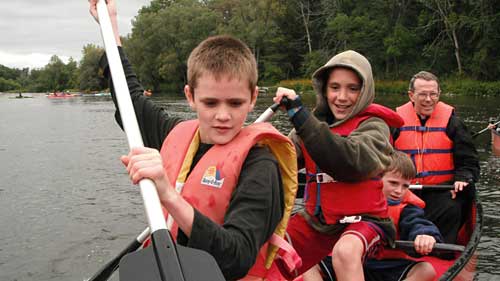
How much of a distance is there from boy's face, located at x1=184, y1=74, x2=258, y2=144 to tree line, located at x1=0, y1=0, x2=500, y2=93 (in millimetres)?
30960

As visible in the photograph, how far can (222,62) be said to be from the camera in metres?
1.97

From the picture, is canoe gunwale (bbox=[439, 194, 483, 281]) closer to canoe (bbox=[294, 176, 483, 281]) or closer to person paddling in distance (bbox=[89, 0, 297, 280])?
canoe (bbox=[294, 176, 483, 281])

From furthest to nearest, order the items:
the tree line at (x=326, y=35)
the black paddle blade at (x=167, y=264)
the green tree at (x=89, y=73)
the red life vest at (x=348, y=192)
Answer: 1. the green tree at (x=89, y=73)
2. the tree line at (x=326, y=35)
3. the red life vest at (x=348, y=192)
4. the black paddle blade at (x=167, y=264)

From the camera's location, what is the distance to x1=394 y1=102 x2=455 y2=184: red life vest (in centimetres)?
545

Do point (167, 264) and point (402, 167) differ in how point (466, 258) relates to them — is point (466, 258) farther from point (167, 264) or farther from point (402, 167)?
point (167, 264)

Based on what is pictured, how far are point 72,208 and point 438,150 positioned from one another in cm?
665

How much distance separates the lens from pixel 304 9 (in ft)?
153

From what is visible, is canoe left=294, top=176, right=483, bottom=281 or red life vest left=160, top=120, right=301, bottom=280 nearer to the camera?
red life vest left=160, top=120, right=301, bottom=280

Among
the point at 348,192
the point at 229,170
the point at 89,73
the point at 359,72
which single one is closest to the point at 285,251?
the point at 229,170

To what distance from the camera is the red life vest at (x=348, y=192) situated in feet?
10.6

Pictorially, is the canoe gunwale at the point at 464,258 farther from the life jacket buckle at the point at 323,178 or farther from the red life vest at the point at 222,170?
the red life vest at the point at 222,170

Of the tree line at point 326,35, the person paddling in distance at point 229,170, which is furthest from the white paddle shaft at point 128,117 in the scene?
the tree line at point 326,35

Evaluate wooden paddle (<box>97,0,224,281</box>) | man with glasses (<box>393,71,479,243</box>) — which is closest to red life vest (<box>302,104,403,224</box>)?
wooden paddle (<box>97,0,224,281</box>)

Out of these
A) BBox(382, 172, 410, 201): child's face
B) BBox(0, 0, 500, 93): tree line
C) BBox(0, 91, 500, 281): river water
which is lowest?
BBox(0, 91, 500, 281): river water
